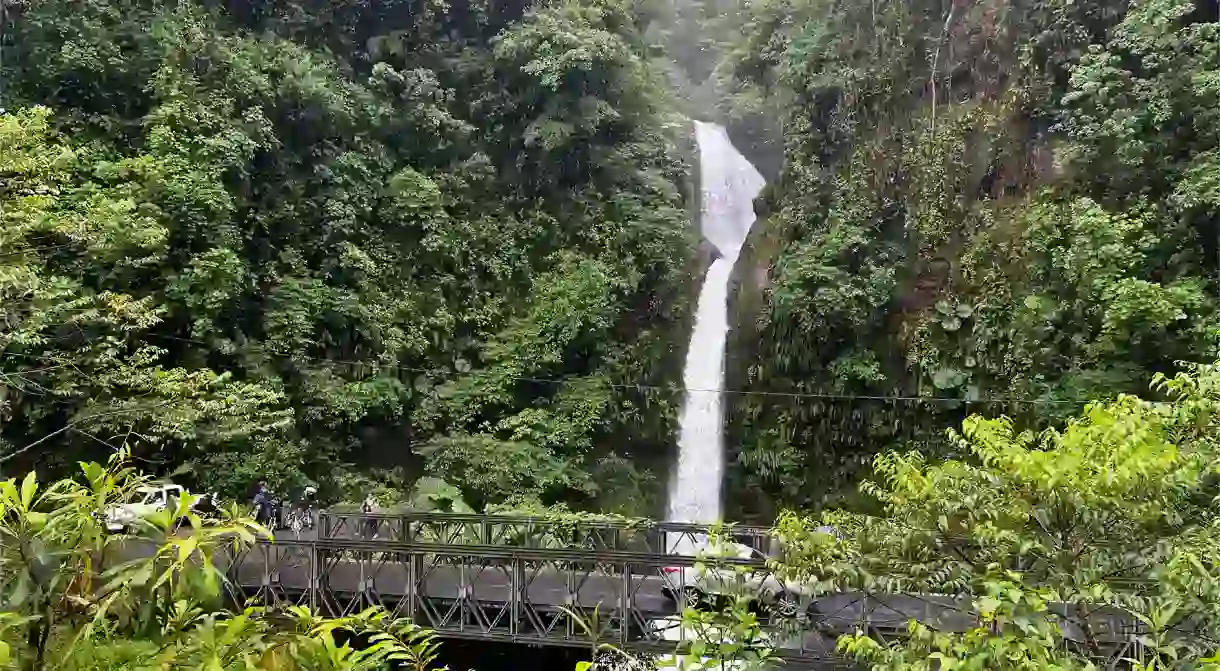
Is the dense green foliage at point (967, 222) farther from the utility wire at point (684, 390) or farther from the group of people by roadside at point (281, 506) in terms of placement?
the group of people by roadside at point (281, 506)

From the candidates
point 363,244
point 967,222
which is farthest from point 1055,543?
point 363,244

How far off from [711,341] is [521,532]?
5192mm

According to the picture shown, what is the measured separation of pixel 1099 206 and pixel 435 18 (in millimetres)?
11190

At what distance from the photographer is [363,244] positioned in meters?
13.4

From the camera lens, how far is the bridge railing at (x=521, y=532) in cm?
804

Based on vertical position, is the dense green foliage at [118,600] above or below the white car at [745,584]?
above

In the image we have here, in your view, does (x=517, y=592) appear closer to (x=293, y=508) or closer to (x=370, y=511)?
(x=370, y=511)

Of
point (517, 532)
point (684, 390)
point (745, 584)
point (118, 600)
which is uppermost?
point (118, 600)

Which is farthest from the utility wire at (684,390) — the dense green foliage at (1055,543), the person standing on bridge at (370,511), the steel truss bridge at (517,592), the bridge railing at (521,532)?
the dense green foliage at (1055,543)

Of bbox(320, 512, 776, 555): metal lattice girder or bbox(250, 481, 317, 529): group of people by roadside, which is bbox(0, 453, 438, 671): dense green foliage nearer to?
bbox(320, 512, 776, 555): metal lattice girder

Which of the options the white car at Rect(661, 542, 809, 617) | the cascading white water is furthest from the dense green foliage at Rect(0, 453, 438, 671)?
the cascading white water

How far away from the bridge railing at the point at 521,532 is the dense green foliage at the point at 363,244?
156 cm

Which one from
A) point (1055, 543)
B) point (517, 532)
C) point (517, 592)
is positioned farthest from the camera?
point (517, 532)

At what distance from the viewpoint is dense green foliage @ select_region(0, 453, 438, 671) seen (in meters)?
1.49
